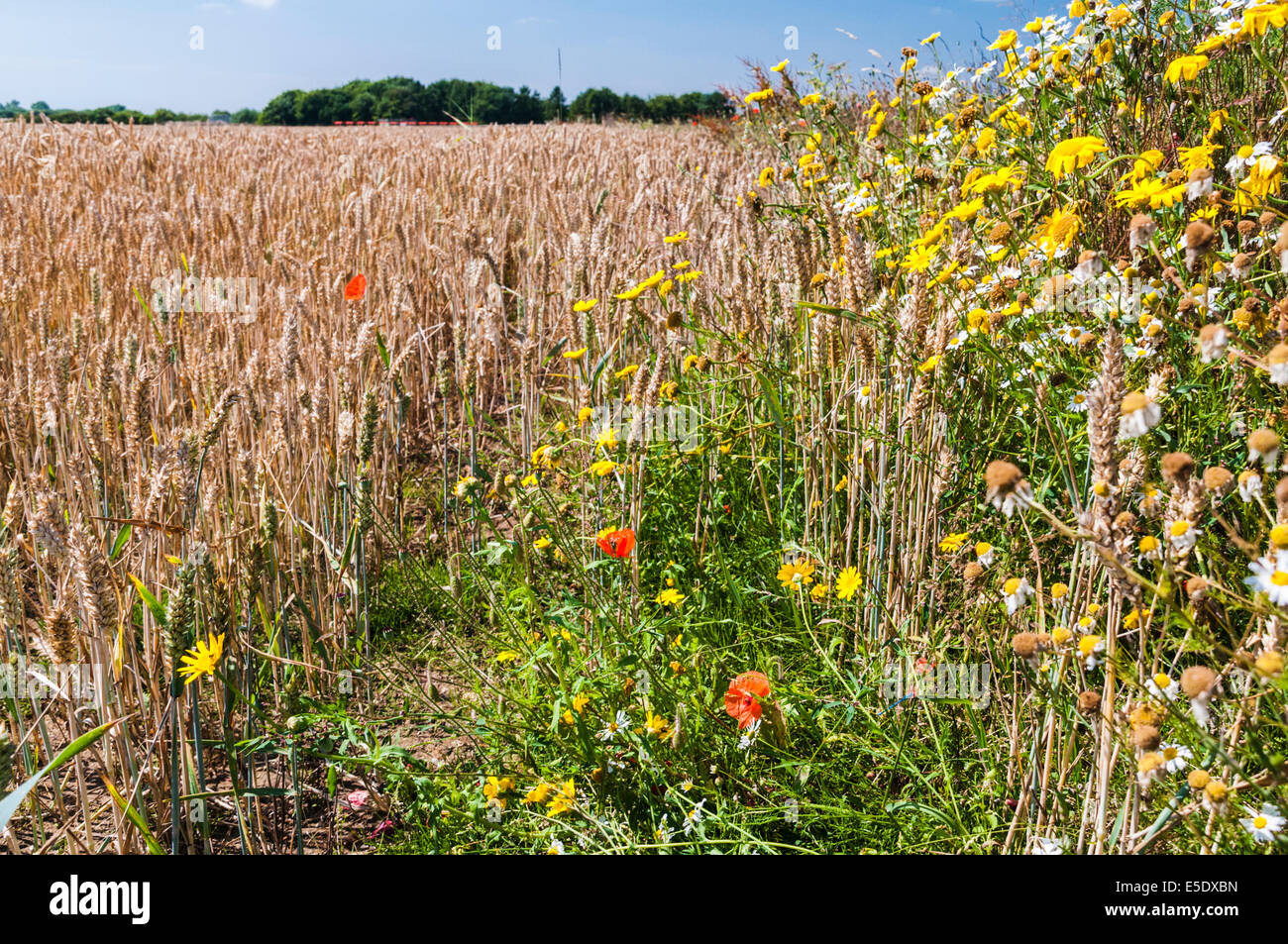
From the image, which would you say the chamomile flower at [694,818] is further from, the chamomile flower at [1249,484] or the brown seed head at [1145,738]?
the chamomile flower at [1249,484]

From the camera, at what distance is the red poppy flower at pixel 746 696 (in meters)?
1.32

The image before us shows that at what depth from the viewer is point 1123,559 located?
0.86 metres

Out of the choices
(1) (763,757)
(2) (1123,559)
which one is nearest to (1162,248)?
(2) (1123,559)

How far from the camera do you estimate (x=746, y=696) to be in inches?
52.2

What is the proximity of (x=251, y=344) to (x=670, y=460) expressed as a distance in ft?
4.78

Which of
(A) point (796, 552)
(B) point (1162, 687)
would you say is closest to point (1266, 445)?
(B) point (1162, 687)

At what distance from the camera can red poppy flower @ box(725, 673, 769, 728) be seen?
132cm

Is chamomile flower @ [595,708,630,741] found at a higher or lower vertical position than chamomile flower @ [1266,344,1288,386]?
lower

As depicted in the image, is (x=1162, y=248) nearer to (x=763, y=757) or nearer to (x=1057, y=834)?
(x=1057, y=834)

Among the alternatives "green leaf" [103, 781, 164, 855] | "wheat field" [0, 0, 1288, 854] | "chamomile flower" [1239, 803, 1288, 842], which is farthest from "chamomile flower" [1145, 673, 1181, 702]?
"green leaf" [103, 781, 164, 855]

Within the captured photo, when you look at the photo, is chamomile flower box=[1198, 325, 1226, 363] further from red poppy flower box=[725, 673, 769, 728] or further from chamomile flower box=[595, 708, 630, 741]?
chamomile flower box=[595, 708, 630, 741]

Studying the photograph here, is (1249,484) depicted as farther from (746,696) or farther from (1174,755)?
(746,696)

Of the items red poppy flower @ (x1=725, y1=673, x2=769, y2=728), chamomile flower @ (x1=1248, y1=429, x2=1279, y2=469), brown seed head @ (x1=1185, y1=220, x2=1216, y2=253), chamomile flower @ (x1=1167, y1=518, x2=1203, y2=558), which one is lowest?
red poppy flower @ (x1=725, y1=673, x2=769, y2=728)

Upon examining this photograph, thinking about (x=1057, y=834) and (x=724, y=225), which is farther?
(x=724, y=225)
